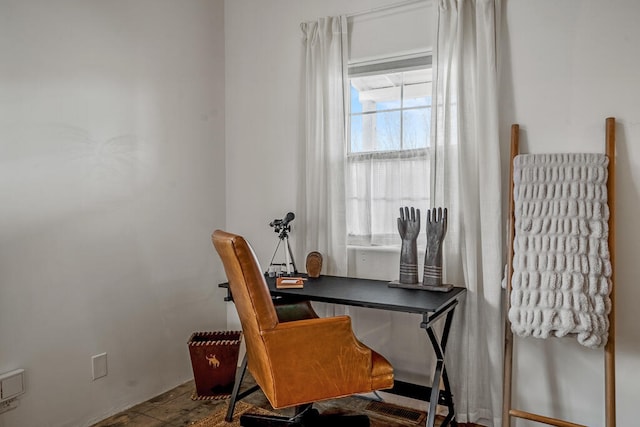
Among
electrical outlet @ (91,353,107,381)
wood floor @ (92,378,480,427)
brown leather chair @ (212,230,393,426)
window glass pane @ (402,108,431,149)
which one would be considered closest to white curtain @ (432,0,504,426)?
window glass pane @ (402,108,431,149)

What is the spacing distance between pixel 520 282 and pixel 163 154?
213 cm

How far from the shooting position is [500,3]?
220 centimetres

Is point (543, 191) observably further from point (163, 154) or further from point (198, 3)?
point (198, 3)

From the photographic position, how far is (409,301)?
1.96 metres

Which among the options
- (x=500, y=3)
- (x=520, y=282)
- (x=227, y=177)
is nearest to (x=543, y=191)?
(x=520, y=282)

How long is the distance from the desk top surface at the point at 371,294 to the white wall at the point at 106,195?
2.64ft

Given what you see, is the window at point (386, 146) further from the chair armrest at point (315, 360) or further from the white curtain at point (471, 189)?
the chair armrest at point (315, 360)

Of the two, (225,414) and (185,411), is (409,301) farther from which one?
(185,411)

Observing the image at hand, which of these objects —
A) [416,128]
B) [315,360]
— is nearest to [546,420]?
[315,360]

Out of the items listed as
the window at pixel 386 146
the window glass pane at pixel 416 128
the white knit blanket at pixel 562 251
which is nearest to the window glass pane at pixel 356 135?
the window at pixel 386 146

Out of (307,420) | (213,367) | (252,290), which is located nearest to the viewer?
(252,290)

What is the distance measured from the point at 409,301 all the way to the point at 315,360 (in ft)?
1.61

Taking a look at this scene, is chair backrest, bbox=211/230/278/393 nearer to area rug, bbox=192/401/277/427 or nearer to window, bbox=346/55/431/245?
area rug, bbox=192/401/277/427

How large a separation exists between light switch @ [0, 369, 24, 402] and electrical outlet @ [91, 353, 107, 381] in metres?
0.35
